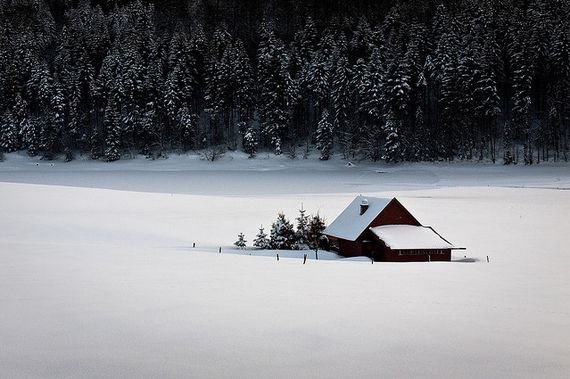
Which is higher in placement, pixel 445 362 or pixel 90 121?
pixel 90 121

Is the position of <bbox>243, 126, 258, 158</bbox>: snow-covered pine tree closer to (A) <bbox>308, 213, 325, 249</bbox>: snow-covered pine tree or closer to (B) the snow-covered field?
(B) the snow-covered field

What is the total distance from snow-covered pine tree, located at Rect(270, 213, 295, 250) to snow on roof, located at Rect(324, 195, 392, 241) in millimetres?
2182

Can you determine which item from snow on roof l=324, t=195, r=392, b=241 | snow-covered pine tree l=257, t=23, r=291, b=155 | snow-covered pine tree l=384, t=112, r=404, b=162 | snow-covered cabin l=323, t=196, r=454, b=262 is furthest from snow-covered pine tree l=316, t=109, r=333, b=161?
snow-covered cabin l=323, t=196, r=454, b=262

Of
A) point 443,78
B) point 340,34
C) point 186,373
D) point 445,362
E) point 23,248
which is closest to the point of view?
point 186,373

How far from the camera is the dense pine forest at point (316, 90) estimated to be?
80.5 m

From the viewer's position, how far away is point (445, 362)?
9.61 meters

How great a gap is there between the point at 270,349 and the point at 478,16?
93843 millimetres

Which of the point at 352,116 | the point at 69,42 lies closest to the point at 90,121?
the point at 69,42

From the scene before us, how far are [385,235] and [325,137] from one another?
5319 centimetres

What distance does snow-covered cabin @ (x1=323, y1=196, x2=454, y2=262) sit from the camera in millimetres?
30312

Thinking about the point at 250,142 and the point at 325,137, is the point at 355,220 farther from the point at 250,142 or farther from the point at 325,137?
the point at 250,142

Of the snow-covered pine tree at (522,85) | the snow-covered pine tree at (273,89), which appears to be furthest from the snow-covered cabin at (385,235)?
the snow-covered pine tree at (273,89)

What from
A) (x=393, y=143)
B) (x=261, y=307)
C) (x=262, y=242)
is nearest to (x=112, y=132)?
(x=393, y=143)

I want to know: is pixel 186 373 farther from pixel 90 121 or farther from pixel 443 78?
pixel 90 121
